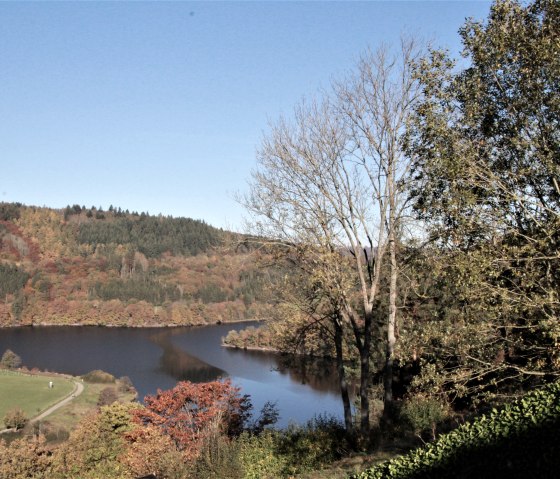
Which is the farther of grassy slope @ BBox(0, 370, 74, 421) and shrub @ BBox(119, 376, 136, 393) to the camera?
shrub @ BBox(119, 376, 136, 393)

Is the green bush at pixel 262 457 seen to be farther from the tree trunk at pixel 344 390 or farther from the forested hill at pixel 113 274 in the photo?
the forested hill at pixel 113 274

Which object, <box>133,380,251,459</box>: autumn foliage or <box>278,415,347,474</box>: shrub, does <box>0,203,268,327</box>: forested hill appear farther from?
<box>278,415,347,474</box>: shrub

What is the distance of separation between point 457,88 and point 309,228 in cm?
478

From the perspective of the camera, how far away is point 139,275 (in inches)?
5635

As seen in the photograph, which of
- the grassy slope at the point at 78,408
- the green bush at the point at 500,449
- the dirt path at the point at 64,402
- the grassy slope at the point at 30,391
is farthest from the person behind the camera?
the grassy slope at the point at 30,391

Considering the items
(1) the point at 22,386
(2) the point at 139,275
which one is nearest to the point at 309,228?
(1) the point at 22,386

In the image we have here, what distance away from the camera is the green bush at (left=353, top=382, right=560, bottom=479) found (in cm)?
527

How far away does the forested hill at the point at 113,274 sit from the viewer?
118188mm

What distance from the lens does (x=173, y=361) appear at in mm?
66938

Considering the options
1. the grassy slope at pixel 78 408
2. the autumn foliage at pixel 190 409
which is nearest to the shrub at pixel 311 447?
the autumn foliage at pixel 190 409

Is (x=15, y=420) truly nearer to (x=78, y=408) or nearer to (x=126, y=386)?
(x=78, y=408)

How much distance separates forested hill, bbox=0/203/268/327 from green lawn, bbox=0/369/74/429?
1329 inches

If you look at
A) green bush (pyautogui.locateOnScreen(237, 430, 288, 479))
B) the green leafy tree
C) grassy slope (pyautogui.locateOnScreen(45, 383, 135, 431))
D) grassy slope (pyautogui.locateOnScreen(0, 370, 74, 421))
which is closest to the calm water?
green bush (pyautogui.locateOnScreen(237, 430, 288, 479))

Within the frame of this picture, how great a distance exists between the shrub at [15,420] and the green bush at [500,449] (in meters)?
41.6
